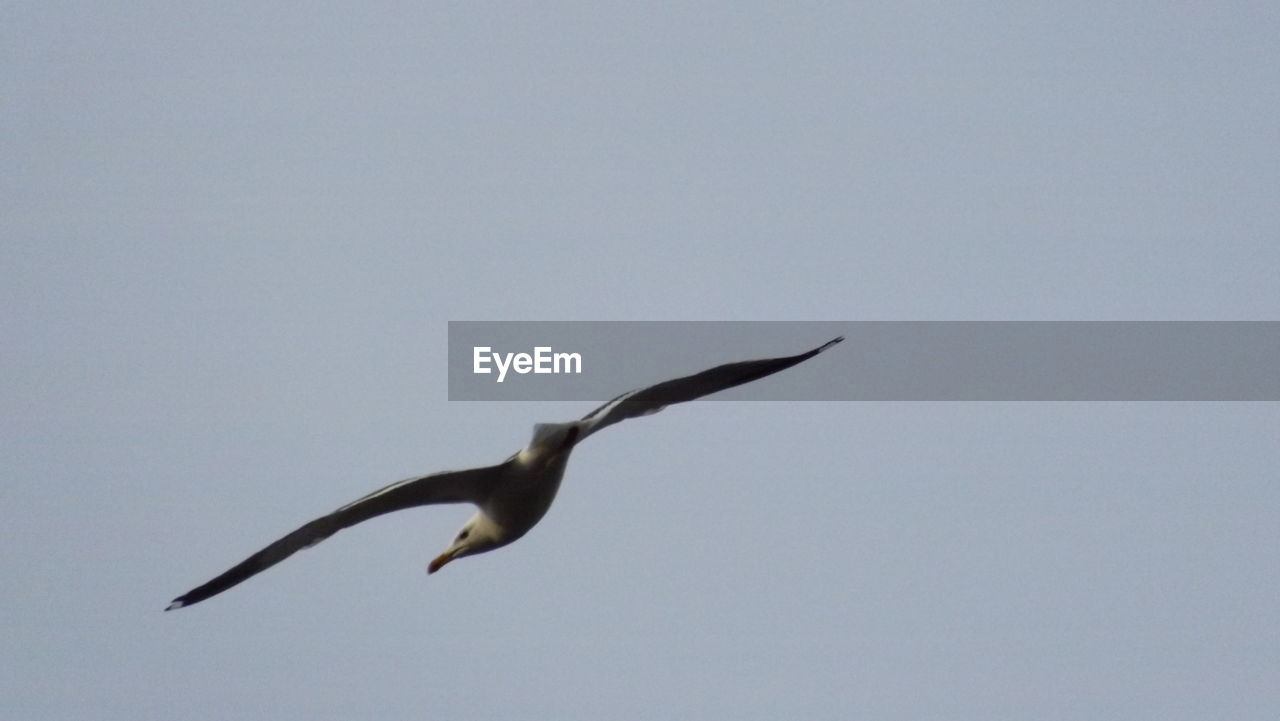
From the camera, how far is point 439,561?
15.4ft

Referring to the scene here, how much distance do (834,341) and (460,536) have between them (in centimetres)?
108

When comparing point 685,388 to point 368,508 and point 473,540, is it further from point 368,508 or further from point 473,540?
point 368,508

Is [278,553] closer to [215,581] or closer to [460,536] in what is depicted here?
[215,581]

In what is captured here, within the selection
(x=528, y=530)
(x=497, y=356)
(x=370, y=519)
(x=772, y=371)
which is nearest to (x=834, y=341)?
(x=772, y=371)

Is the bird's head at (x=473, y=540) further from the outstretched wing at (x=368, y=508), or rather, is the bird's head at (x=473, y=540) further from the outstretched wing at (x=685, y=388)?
the outstretched wing at (x=685, y=388)

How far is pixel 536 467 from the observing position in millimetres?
4484

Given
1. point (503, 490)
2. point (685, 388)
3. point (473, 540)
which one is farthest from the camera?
point (473, 540)

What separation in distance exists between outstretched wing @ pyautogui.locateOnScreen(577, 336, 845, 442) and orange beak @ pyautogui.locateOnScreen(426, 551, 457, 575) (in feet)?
1.64

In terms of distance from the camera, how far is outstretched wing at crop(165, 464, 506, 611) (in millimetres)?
4480

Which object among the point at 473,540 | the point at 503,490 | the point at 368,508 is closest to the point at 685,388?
the point at 503,490

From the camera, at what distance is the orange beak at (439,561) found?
468cm

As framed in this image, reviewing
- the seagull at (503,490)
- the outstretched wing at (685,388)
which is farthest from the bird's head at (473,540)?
the outstretched wing at (685,388)

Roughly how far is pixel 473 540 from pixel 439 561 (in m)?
0.11

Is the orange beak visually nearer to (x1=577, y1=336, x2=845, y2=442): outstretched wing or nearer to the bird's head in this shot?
the bird's head
